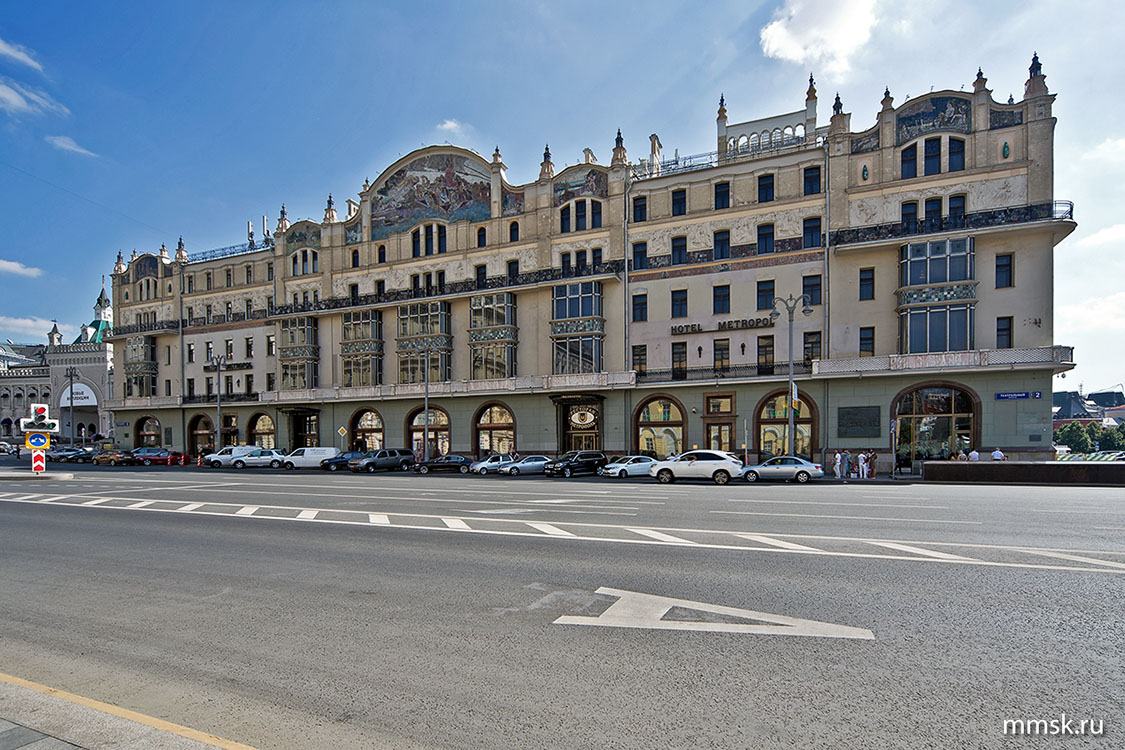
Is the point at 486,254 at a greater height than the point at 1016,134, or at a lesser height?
lesser

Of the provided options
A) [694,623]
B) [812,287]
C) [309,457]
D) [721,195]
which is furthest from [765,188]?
[309,457]

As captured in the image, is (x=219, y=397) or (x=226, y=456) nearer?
(x=226, y=456)

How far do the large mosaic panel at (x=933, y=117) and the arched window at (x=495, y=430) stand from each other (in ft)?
95.2

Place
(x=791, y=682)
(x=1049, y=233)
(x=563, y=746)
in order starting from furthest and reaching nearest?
(x=1049, y=233) < (x=791, y=682) < (x=563, y=746)

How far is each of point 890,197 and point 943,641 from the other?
1297 inches

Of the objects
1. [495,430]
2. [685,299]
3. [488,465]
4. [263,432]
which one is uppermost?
[685,299]

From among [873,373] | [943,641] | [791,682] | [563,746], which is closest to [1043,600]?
[943,641]

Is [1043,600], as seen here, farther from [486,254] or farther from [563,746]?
[486,254]

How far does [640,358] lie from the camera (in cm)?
3722

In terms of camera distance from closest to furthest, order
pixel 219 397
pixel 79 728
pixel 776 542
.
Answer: pixel 79 728 < pixel 776 542 < pixel 219 397

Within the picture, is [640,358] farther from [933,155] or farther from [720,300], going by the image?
[933,155]

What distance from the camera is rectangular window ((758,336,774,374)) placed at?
3373 cm

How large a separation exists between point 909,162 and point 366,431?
4069 centimetres

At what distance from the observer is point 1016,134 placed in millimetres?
29953
